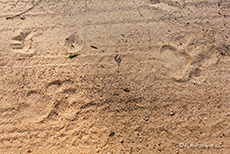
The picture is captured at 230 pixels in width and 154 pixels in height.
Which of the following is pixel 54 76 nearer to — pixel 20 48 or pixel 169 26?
pixel 20 48

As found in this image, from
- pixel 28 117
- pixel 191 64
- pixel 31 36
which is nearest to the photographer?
pixel 28 117

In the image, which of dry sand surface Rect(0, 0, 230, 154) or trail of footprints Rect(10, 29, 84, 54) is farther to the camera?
trail of footprints Rect(10, 29, 84, 54)

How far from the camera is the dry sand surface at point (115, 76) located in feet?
5.49

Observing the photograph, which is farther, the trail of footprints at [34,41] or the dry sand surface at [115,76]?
the trail of footprints at [34,41]

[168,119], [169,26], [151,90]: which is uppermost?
[169,26]

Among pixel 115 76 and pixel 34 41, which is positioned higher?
pixel 34 41

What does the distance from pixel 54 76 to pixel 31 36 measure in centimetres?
68

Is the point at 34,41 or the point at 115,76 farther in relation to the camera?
the point at 34,41

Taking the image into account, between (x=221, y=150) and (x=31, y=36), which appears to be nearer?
(x=221, y=150)

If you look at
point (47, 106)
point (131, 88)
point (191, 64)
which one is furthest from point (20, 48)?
point (191, 64)

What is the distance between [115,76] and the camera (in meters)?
1.87

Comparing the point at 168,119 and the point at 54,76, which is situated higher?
the point at 54,76

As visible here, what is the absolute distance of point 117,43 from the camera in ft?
6.57

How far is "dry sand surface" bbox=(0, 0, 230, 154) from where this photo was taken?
65.8 inches
